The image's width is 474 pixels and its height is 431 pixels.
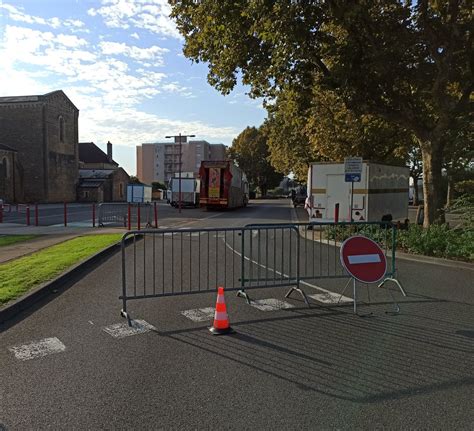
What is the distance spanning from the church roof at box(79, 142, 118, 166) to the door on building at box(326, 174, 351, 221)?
70.5 m

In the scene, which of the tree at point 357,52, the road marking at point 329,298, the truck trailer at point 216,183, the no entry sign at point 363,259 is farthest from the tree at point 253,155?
the no entry sign at point 363,259

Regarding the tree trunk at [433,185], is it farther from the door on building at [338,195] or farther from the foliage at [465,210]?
the door on building at [338,195]

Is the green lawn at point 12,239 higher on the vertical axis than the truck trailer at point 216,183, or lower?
lower

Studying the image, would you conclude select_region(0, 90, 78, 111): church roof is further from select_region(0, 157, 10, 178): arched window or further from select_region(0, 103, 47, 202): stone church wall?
select_region(0, 157, 10, 178): arched window

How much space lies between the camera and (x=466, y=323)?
19.6 feet

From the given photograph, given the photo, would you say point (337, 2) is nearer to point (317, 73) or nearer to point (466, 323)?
point (317, 73)

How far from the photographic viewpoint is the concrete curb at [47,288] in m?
6.31

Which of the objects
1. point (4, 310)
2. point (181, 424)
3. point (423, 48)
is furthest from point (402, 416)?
point (423, 48)

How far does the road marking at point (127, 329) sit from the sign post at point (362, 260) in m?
2.90

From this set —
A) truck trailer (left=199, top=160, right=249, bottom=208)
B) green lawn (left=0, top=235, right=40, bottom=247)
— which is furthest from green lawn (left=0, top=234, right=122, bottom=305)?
truck trailer (left=199, top=160, right=249, bottom=208)

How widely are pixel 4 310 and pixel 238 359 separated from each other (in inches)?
135

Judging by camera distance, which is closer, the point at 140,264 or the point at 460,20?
the point at 140,264

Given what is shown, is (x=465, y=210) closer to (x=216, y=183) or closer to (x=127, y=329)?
(x=127, y=329)

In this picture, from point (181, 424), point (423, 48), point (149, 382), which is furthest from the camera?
point (423, 48)
